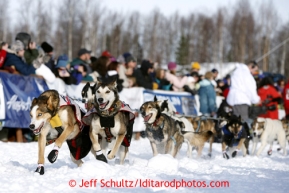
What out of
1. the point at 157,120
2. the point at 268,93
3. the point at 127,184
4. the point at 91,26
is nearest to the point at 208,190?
the point at 127,184

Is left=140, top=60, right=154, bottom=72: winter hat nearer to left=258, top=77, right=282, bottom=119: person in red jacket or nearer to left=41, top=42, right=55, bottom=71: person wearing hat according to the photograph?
left=41, top=42, right=55, bottom=71: person wearing hat

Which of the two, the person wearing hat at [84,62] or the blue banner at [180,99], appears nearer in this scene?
the person wearing hat at [84,62]

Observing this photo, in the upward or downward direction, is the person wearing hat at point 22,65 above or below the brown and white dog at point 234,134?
above

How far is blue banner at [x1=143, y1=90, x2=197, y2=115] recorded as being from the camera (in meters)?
11.0

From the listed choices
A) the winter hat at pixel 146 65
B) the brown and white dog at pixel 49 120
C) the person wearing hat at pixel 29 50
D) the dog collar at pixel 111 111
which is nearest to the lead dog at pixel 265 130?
the winter hat at pixel 146 65

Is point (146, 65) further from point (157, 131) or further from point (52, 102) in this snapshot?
point (52, 102)

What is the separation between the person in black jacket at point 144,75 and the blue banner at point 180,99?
0.70 ft

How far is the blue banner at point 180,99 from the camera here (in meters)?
11.0

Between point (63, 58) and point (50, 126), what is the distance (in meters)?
4.78

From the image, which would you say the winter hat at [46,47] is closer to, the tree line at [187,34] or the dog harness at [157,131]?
the dog harness at [157,131]

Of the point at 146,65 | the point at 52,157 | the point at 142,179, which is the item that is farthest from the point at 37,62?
the point at 142,179

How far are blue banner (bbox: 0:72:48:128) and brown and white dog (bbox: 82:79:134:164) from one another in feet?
10.3

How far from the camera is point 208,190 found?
369 cm

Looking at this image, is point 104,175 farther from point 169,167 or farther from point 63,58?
point 63,58
